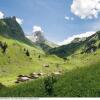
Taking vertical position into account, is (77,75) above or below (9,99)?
above

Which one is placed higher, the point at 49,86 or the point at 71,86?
the point at 71,86

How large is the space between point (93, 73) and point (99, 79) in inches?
299

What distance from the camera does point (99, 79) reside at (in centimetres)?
8325

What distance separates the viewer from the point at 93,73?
90.8m

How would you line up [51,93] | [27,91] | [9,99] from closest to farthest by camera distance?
[9,99], [51,93], [27,91]

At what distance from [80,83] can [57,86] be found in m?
6.75

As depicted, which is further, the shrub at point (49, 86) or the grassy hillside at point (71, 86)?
the shrub at point (49, 86)

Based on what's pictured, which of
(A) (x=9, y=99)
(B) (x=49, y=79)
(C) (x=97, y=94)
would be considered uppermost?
(B) (x=49, y=79)

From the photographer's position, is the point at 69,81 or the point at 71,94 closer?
the point at 71,94

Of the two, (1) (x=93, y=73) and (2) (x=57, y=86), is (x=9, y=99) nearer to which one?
(2) (x=57, y=86)

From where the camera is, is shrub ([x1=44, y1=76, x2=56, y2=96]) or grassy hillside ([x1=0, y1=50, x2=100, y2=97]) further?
shrub ([x1=44, y1=76, x2=56, y2=96])

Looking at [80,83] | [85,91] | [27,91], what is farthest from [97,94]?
[27,91]

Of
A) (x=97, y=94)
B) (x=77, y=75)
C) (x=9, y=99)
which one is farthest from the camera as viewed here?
(x=77, y=75)

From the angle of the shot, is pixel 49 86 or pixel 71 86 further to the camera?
pixel 71 86
